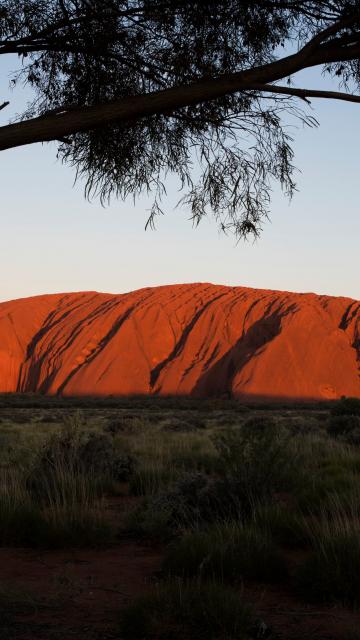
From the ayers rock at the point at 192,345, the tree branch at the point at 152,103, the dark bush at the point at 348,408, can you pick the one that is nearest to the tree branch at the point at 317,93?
the tree branch at the point at 152,103

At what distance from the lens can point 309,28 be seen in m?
6.07

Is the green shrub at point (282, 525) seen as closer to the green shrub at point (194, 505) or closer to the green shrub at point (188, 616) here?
the green shrub at point (194, 505)

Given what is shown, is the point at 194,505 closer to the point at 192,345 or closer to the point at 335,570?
the point at 335,570

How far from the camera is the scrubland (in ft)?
11.4

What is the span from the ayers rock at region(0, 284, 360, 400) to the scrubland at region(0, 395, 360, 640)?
55.1 m

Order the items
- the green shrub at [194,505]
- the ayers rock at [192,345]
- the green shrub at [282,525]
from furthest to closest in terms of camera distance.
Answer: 1. the ayers rock at [192,345]
2. the green shrub at [194,505]
3. the green shrub at [282,525]

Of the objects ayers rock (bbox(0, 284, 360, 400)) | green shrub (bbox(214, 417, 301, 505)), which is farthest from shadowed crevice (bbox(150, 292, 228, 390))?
green shrub (bbox(214, 417, 301, 505))

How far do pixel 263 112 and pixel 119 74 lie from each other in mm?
1423

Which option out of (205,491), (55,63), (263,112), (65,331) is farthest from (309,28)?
(65,331)

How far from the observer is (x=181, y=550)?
4.55 m

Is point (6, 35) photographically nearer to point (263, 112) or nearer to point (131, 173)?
point (131, 173)

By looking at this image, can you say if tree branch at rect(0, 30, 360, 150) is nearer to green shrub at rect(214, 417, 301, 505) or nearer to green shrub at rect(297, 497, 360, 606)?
green shrub at rect(297, 497, 360, 606)

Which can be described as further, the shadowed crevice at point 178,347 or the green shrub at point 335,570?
the shadowed crevice at point 178,347

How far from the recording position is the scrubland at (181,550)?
3.49m
